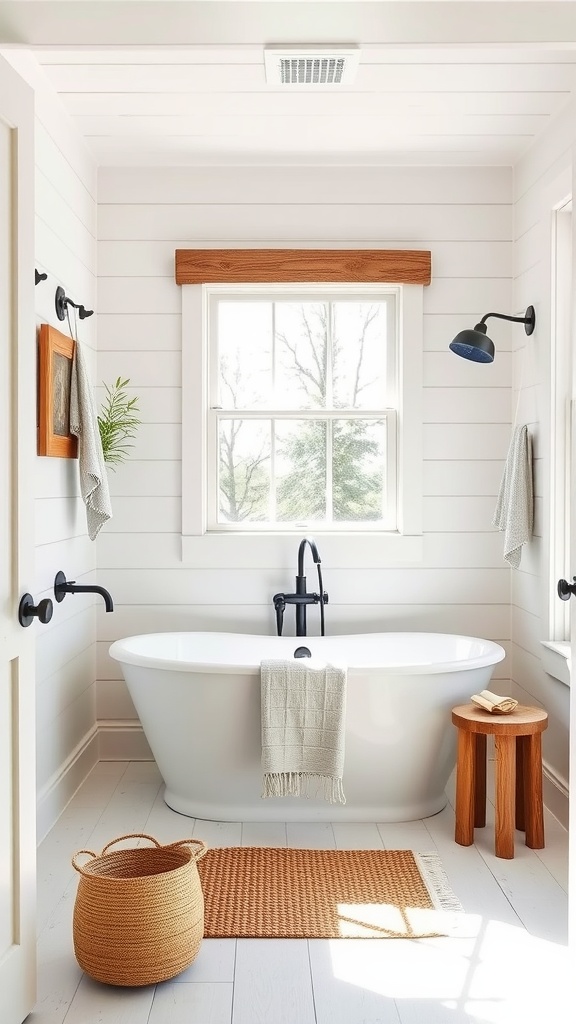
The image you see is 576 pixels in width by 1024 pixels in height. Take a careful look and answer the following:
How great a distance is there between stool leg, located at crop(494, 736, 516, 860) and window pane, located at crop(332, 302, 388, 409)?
1748 millimetres

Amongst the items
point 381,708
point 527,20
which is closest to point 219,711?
point 381,708

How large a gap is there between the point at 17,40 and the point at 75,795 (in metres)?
2.75

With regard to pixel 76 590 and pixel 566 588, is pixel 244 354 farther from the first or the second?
pixel 566 588

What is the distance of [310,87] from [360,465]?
65.0 inches

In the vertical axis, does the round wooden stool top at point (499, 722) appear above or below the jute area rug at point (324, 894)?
above

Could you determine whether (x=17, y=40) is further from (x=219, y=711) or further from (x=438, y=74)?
(x=219, y=711)

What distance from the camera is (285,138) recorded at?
146 inches

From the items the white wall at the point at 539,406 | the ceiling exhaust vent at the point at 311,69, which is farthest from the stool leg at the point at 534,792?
the ceiling exhaust vent at the point at 311,69

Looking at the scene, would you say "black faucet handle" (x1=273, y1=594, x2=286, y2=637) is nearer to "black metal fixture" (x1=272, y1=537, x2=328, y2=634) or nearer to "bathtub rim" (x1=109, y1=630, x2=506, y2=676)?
"black metal fixture" (x1=272, y1=537, x2=328, y2=634)

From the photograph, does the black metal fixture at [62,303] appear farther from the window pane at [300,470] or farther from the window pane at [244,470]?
the window pane at [300,470]

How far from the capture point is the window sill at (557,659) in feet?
10.6

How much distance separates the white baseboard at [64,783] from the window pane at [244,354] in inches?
64.5

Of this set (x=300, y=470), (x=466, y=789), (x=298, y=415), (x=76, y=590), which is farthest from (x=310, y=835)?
(x=298, y=415)

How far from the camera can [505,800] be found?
9.83ft
